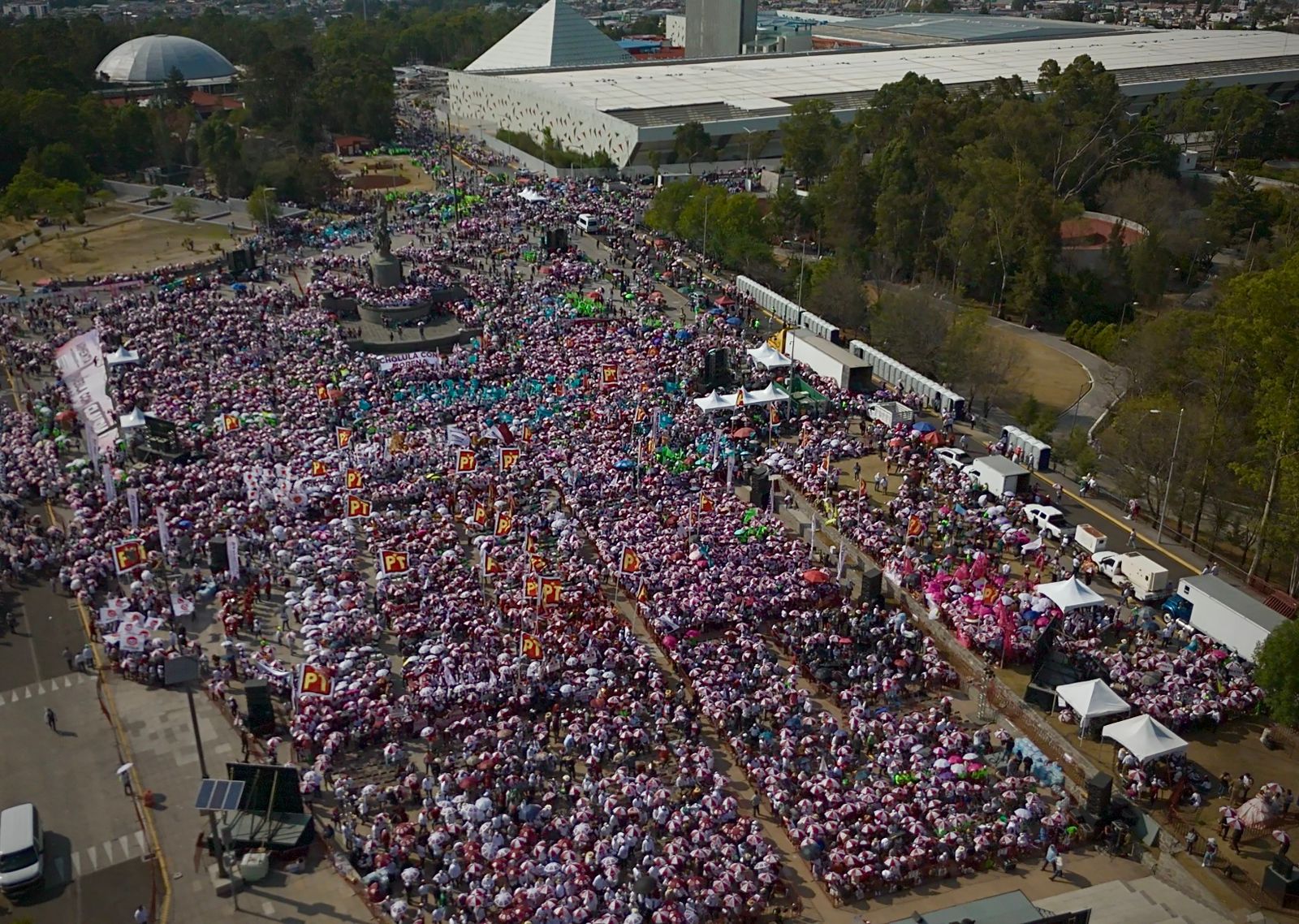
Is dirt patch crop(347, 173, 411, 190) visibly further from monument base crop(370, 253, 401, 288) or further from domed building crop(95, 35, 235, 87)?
domed building crop(95, 35, 235, 87)

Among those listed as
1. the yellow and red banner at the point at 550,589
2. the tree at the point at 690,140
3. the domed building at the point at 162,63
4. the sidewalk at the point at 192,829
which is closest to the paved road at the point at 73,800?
the sidewalk at the point at 192,829

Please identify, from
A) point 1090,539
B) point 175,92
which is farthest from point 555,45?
point 1090,539

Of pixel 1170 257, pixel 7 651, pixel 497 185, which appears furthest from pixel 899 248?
pixel 7 651

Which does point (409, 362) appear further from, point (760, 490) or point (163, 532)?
point (760, 490)

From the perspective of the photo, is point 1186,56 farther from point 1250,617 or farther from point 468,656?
point 468,656

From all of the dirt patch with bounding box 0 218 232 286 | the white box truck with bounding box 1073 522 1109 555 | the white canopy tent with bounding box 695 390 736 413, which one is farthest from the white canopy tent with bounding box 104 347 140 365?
the white box truck with bounding box 1073 522 1109 555

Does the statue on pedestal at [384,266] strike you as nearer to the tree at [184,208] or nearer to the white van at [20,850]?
the tree at [184,208]
